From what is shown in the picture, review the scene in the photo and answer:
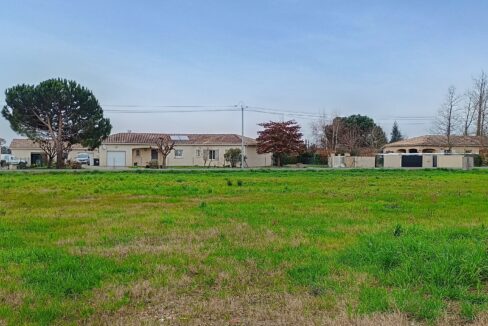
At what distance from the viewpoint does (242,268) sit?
5406 millimetres

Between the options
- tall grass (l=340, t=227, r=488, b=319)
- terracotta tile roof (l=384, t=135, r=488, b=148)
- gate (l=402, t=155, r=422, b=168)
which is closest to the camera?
tall grass (l=340, t=227, r=488, b=319)

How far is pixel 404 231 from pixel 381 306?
12.3ft

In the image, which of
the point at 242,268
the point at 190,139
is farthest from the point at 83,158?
the point at 242,268

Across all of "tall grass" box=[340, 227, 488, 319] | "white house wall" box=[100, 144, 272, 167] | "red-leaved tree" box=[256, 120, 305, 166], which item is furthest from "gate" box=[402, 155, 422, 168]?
"tall grass" box=[340, 227, 488, 319]

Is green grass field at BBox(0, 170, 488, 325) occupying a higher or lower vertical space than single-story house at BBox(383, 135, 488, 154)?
lower

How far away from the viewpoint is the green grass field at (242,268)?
13.0ft

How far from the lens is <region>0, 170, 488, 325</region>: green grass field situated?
155 inches

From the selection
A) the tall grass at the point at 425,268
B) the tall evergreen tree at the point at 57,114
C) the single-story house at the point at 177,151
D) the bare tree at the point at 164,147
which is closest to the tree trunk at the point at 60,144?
the tall evergreen tree at the point at 57,114

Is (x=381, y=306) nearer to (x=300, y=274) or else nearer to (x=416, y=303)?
(x=416, y=303)

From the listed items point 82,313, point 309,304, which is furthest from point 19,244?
point 309,304

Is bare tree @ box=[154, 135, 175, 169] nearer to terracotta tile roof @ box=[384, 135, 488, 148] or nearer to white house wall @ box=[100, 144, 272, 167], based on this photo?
white house wall @ box=[100, 144, 272, 167]

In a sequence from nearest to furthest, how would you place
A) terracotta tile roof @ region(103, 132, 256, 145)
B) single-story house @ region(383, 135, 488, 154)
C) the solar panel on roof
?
1. terracotta tile roof @ region(103, 132, 256, 145)
2. the solar panel on roof
3. single-story house @ region(383, 135, 488, 154)

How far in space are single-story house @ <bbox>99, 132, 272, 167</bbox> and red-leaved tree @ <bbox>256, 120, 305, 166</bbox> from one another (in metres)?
4.54

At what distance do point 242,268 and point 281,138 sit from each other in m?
47.8
